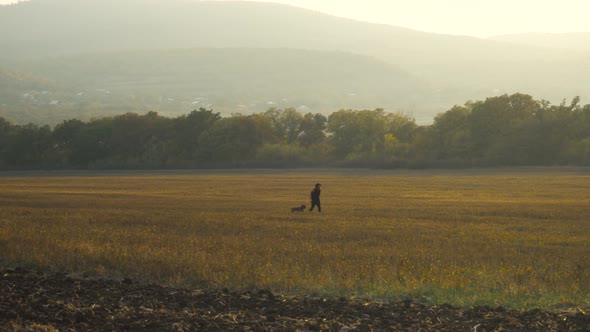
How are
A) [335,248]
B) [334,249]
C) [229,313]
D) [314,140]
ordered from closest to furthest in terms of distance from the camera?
[229,313] → [334,249] → [335,248] → [314,140]

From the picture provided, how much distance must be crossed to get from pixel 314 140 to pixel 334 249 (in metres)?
120

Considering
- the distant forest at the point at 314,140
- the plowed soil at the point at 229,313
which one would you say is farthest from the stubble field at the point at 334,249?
the distant forest at the point at 314,140

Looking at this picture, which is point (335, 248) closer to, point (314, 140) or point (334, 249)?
point (334, 249)

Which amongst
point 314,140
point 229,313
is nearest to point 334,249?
point 229,313

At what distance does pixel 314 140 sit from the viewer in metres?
144

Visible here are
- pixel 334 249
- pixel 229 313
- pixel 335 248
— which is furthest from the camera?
pixel 335 248

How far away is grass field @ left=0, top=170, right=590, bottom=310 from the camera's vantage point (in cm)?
1764

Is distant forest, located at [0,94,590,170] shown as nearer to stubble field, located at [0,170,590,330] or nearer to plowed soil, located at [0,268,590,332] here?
stubble field, located at [0,170,590,330]

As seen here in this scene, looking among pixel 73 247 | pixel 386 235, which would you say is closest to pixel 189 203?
pixel 386 235

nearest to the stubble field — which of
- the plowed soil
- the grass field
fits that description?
the grass field

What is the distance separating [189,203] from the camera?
48750mm

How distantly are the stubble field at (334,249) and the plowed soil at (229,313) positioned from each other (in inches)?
45.8

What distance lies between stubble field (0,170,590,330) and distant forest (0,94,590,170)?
70760 mm

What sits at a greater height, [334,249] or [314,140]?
[314,140]
